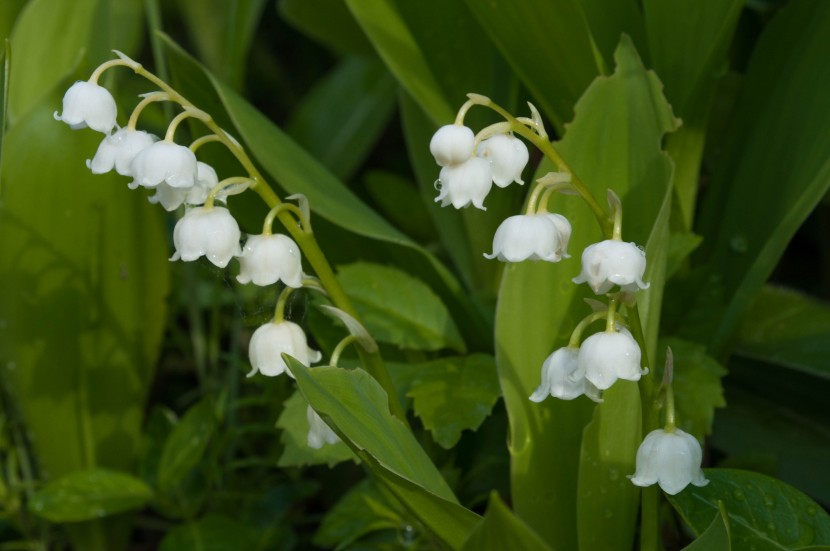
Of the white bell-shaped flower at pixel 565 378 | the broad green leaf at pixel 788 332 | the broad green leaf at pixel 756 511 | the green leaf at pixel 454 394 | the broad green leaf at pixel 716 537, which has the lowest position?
the broad green leaf at pixel 788 332

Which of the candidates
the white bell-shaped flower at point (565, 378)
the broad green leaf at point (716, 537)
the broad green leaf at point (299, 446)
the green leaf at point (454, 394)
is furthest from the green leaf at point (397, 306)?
the broad green leaf at point (716, 537)

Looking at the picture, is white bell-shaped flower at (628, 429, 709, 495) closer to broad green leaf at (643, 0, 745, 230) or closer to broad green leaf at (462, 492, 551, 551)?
broad green leaf at (462, 492, 551, 551)

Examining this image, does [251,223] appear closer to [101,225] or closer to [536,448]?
[101,225]

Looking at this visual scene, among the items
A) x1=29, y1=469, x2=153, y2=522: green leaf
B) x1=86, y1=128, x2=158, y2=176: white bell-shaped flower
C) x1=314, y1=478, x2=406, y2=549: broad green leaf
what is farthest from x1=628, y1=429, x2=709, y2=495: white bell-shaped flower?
x1=29, y1=469, x2=153, y2=522: green leaf

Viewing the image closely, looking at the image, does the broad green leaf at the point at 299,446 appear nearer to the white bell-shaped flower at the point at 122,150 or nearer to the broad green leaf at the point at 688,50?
the white bell-shaped flower at the point at 122,150

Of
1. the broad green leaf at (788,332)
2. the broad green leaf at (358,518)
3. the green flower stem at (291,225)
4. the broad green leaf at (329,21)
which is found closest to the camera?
the green flower stem at (291,225)

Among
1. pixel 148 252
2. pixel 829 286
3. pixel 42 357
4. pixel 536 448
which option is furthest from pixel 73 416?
pixel 829 286
